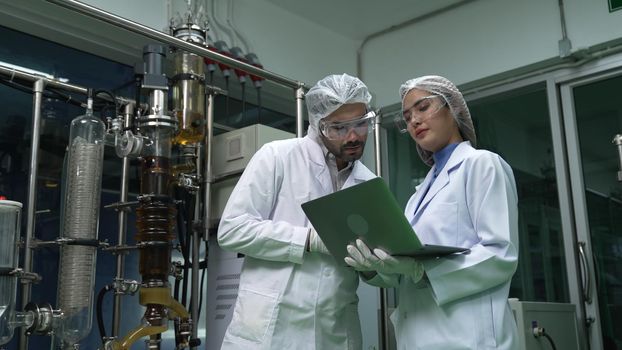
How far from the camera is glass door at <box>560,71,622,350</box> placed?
2.89 m

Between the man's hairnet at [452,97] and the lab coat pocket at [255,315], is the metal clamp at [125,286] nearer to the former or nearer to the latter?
the lab coat pocket at [255,315]

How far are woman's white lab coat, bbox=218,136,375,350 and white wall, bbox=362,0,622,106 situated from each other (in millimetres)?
1978

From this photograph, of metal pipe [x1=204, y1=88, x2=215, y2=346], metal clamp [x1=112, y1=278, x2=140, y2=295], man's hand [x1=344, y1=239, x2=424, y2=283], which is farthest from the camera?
metal pipe [x1=204, y1=88, x2=215, y2=346]

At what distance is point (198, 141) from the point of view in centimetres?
217

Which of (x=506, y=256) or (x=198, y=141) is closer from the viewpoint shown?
(x=506, y=256)

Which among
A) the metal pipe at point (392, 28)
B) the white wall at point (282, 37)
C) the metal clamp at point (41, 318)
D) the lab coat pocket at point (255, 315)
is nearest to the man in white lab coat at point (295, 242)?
the lab coat pocket at point (255, 315)

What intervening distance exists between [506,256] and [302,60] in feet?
7.96

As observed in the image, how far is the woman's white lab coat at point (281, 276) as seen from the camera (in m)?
Result: 1.62

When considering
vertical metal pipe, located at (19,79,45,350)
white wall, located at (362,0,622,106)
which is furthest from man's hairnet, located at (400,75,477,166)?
white wall, located at (362,0,622,106)

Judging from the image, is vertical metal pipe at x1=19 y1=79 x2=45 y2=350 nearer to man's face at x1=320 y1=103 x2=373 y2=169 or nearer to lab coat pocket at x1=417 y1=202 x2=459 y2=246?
man's face at x1=320 y1=103 x2=373 y2=169

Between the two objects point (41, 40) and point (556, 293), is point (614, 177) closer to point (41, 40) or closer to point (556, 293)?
point (556, 293)

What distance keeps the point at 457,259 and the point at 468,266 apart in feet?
0.11

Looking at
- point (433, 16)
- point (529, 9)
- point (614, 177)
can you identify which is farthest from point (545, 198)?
point (433, 16)

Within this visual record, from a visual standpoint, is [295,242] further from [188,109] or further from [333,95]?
[188,109]
